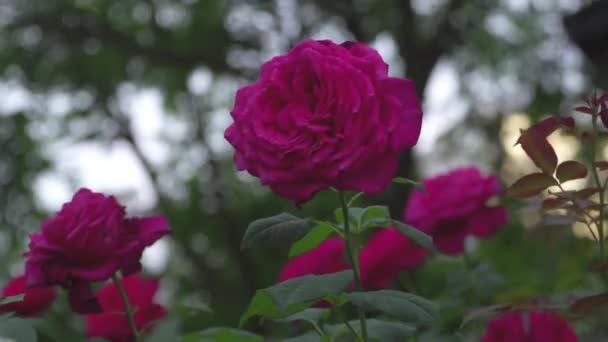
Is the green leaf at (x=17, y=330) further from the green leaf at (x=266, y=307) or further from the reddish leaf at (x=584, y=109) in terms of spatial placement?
the reddish leaf at (x=584, y=109)

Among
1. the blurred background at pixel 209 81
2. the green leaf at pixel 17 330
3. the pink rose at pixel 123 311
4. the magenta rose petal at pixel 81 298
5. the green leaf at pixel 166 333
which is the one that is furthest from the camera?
the blurred background at pixel 209 81

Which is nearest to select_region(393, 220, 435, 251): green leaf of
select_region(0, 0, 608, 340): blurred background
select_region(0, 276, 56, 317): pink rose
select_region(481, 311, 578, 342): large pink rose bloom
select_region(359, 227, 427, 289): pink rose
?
select_region(481, 311, 578, 342): large pink rose bloom

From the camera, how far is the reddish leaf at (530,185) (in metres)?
0.82

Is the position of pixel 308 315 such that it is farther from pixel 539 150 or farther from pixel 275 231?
pixel 539 150

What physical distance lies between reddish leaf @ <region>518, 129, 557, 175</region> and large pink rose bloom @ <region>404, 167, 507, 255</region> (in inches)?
19.2

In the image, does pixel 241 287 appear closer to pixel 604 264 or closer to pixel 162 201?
pixel 162 201

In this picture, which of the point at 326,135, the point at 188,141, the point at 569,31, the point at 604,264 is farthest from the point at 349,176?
the point at 188,141

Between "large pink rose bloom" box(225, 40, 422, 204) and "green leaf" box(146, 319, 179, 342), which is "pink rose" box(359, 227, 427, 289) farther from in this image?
"green leaf" box(146, 319, 179, 342)

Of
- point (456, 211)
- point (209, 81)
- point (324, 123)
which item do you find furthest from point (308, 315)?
point (209, 81)

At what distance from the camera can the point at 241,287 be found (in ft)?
20.8

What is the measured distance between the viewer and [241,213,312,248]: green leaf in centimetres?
73

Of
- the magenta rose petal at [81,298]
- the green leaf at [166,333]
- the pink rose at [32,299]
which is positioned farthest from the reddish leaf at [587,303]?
the pink rose at [32,299]

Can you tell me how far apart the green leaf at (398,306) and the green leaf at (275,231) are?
0.08 m

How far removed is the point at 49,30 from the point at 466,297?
→ 4.79 metres
